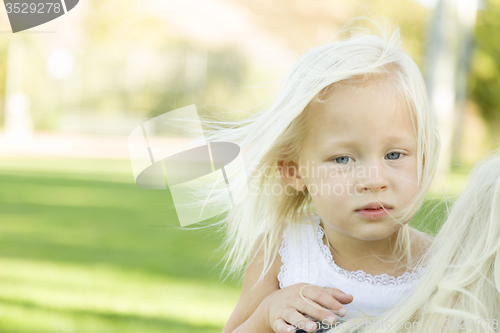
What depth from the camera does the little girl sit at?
1.56 meters

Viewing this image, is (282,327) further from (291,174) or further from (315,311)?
(291,174)

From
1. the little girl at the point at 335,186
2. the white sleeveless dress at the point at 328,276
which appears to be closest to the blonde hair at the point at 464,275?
the little girl at the point at 335,186

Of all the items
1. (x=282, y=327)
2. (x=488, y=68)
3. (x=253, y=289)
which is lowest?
(x=488, y=68)

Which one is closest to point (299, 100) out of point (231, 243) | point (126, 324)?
point (231, 243)

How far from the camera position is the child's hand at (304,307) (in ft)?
4.46

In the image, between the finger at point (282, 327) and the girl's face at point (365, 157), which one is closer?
the finger at point (282, 327)

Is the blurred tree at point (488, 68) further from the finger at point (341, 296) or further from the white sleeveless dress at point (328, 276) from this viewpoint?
the finger at point (341, 296)

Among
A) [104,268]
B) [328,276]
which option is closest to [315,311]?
[328,276]

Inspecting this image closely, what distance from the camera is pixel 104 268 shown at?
5.13 meters

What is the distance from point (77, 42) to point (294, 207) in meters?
27.8

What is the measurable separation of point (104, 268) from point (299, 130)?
385 cm

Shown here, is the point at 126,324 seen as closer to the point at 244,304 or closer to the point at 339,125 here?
the point at 244,304

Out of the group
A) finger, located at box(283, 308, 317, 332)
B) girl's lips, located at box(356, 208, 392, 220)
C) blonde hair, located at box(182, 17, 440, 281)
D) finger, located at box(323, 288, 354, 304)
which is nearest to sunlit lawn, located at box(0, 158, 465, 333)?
girl's lips, located at box(356, 208, 392, 220)

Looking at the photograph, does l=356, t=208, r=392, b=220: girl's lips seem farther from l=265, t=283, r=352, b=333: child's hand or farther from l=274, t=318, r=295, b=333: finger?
l=274, t=318, r=295, b=333: finger
